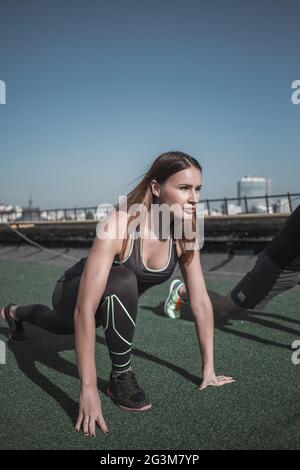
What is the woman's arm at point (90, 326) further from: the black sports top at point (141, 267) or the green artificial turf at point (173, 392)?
the black sports top at point (141, 267)

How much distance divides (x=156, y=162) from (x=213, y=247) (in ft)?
27.9

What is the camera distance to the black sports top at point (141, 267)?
244 centimetres

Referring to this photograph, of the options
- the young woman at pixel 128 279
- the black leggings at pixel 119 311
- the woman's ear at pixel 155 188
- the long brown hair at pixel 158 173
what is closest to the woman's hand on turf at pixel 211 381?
the young woman at pixel 128 279

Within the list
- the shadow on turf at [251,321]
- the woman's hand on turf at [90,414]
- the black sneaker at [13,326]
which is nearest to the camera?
the woman's hand on turf at [90,414]

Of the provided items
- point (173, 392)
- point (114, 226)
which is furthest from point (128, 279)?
point (173, 392)

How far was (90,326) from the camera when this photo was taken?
2.11m

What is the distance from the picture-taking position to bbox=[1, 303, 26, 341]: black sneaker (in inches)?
144

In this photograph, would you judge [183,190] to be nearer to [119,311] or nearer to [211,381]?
[119,311]

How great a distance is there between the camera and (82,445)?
2.00 meters

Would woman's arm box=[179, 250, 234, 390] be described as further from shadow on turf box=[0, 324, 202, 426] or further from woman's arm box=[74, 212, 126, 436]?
woman's arm box=[74, 212, 126, 436]

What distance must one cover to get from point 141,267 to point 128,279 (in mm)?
161

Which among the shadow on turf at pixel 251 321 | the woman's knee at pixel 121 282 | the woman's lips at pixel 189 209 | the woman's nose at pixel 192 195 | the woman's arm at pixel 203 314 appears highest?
the woman's nose at pixel 192 195

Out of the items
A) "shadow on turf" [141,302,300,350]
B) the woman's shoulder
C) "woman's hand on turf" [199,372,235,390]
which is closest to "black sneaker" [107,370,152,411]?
"woman's hand on turf" [199,372,235,390]
